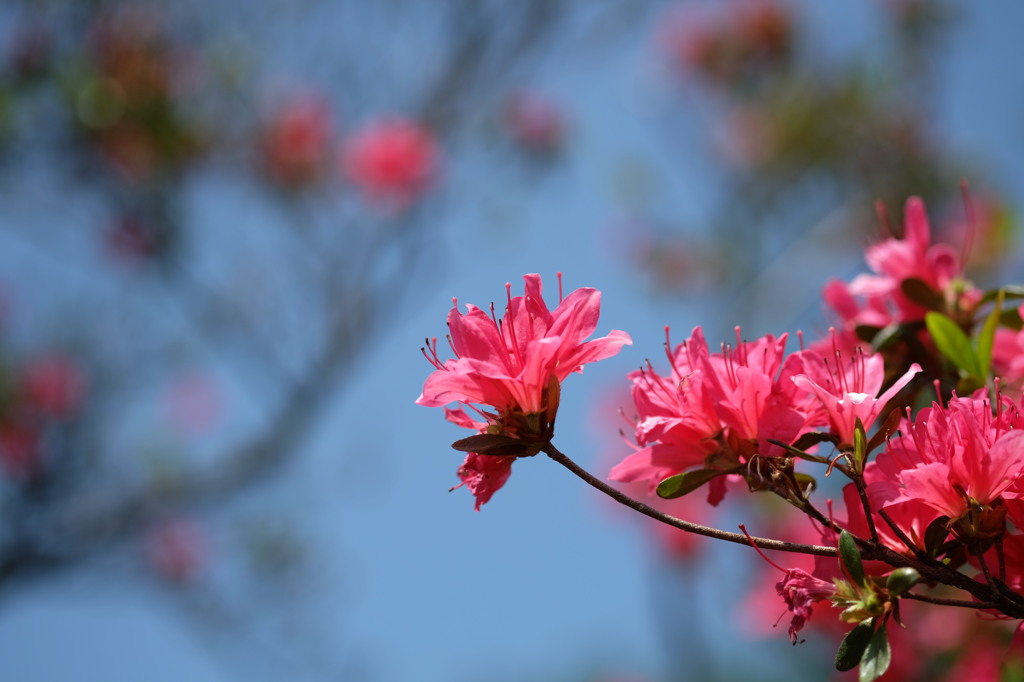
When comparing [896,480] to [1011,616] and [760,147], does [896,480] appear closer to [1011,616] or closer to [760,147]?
[1011,616]

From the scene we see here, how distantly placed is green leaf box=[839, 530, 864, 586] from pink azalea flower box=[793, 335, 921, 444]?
0.12 meters

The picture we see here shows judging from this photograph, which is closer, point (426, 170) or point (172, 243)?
point (172, 243)

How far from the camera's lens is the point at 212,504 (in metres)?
4.57

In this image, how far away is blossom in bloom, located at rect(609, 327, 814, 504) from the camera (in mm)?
944

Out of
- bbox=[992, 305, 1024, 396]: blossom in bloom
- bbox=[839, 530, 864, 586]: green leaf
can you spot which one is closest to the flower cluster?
bbox=[839, 530, 864, 586]: green leaf

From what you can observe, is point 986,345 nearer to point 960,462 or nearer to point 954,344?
point 954,344

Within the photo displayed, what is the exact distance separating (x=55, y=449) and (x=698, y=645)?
328 cm

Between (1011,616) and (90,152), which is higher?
(90,152)

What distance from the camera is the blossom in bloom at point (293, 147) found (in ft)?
17.5

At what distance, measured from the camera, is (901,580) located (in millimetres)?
832

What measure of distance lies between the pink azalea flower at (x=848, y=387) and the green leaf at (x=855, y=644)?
Answer: 172 mm

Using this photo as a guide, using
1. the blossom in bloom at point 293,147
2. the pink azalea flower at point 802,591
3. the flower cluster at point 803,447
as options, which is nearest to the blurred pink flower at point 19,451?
the blossom in bloom at point 293,147

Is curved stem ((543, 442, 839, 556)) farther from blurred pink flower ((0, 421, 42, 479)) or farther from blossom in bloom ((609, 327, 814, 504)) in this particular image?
blurred pink flower ((0, 421, 42, 479))

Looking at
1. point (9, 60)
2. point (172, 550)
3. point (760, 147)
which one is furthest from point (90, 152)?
point (760, 147)
